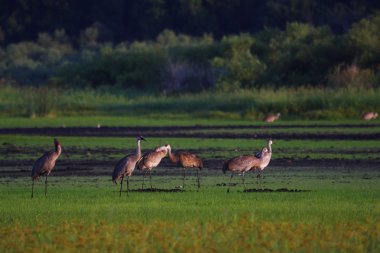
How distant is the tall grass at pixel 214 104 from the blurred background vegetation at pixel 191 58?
0.20 ft

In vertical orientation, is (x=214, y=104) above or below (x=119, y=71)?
below

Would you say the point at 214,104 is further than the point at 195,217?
Yes

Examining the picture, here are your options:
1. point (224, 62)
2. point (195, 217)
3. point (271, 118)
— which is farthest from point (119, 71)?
point (195, 217)

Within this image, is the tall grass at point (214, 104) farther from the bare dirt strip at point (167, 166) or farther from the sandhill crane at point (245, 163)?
the sandhill crane at point (245, 163)

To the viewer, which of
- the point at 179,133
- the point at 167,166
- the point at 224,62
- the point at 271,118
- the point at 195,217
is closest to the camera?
the point at 195,217

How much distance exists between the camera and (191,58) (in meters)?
70.9

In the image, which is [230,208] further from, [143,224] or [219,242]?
[219,242]

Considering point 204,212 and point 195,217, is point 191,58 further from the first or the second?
point 195,217

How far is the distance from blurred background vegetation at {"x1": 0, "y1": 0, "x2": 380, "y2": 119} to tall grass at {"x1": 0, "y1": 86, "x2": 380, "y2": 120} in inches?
2.4

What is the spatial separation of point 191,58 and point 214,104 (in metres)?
19.7

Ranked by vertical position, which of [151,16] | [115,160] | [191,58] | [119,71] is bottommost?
[115,160]

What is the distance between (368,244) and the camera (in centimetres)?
1268

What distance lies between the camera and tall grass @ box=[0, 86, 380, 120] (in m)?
46.3

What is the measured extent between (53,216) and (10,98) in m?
41.6
